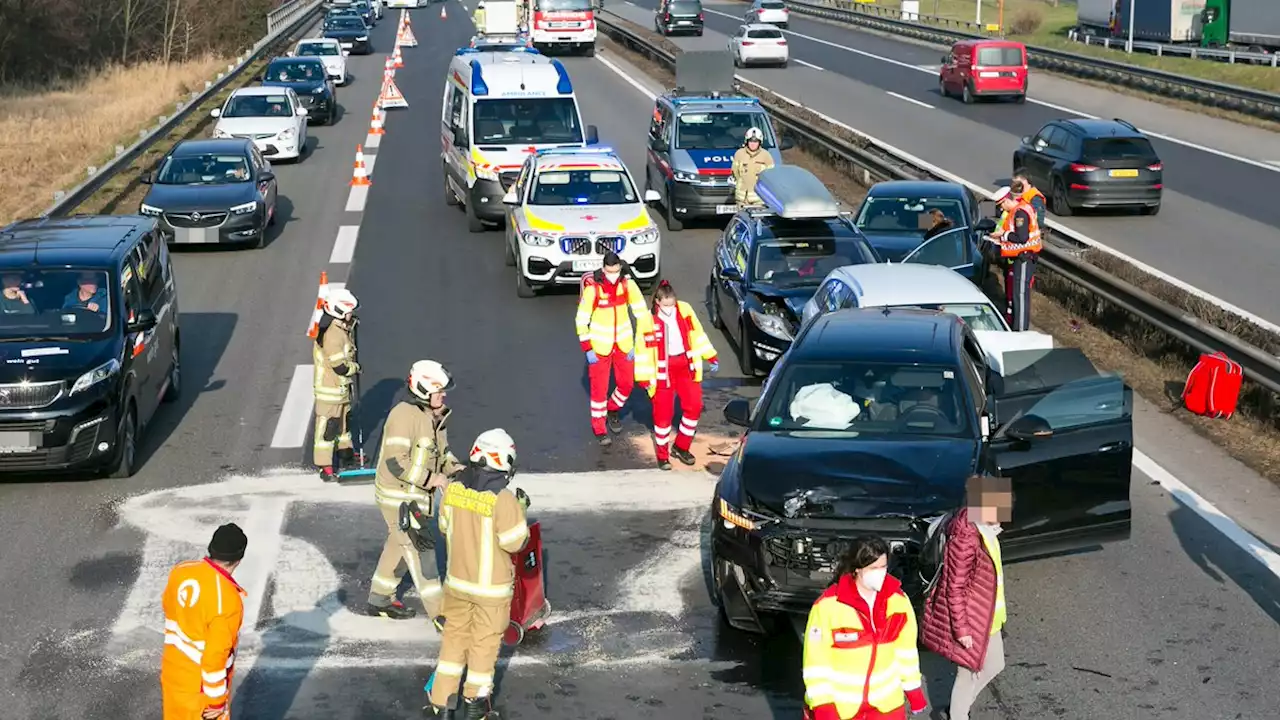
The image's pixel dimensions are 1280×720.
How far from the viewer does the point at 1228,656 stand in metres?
9.86

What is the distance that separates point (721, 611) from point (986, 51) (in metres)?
36.6

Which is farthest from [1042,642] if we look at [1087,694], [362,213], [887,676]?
[362,213]

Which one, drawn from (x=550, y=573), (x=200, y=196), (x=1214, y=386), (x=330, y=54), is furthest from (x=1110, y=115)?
(x=550, y=573)

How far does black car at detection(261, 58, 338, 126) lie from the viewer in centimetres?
3828

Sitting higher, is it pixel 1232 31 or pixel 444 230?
pixel 1232 31

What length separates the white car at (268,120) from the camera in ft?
106

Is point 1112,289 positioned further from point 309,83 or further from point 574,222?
point 309,83

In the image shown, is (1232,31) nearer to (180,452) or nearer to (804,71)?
(804,71)

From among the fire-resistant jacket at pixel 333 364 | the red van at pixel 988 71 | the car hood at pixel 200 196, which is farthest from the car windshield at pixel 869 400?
the red van at pixel 988 71

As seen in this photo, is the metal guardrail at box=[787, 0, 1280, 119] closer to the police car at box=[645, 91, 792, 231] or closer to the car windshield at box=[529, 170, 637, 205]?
the police car at box=[645, 91, 792, 231]

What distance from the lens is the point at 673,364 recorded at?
46.5 ft

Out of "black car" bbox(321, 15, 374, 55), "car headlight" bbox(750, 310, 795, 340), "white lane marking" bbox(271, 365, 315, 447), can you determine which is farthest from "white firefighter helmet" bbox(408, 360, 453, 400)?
"black car" bbox(321, 15, 374, 55)

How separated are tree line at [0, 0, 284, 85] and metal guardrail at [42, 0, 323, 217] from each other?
1.62 m

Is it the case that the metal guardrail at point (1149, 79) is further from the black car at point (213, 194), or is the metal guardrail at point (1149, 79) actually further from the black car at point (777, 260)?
the black car at point (213, 194)
